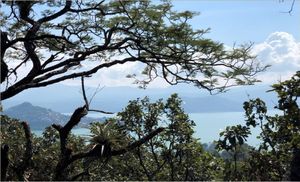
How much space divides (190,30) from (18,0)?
3098mm

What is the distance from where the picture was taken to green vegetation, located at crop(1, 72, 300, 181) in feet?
22.9

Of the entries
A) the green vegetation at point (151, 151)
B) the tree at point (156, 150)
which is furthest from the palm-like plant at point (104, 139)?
the tree at point (156, 150)

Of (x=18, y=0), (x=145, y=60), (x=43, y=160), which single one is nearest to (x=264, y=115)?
(x=145, y=60)

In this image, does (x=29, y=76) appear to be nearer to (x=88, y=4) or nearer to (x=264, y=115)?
(x=88, y=4)

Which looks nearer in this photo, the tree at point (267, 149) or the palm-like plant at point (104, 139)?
the tree at point (267, 149)

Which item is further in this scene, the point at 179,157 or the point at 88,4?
the point at 179,157

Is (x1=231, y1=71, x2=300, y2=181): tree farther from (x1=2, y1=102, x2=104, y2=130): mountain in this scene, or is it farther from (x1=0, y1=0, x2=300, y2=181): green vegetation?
(x1=2, y1=102, x2=104, y2=130): mountain

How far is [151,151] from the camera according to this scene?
36.0 feet

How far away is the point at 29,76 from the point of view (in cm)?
760

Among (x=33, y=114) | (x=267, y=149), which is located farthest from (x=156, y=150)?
(x=33, y=114)

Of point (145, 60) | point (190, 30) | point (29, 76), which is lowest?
point (29, 76)

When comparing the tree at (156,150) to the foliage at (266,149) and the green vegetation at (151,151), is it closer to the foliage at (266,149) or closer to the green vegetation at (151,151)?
the green vegetation at (151,151)

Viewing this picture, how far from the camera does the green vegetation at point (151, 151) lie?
22.9ft

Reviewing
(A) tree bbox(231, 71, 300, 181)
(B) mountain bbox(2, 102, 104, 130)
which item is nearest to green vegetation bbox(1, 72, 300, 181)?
(A) tree bbox(231, 71, 300, 181)
